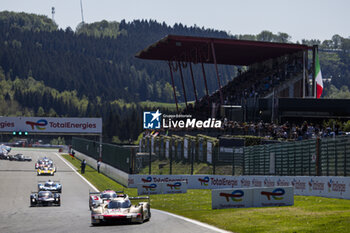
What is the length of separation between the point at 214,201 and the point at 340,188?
18.0 ft

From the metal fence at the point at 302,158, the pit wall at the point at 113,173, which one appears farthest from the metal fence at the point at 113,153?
the metal fence at the point at 302,158

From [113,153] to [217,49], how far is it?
2092 cm

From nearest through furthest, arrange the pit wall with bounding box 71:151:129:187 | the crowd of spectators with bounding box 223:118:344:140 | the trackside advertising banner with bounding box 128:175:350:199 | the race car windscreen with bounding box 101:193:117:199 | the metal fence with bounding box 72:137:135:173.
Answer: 1. the trackside advertising banner with bounding box 128:175:350:199
2. the race car windscreen with bounding box 101:193:117:199
3. the crowd of spectators with bounding box 223:118:344:140
4. the metal fence with bounding box 72:137:135:173
5. the pit wall with bounding box 71:151:129:187

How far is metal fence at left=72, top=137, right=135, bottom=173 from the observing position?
49125 millimetres

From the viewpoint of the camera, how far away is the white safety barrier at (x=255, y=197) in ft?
82.7

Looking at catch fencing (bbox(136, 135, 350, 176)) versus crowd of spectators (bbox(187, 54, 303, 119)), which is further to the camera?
crowd of spectators (bbox(187, 54, 303, 119))

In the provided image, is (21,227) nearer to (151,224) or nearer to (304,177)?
(151,224)

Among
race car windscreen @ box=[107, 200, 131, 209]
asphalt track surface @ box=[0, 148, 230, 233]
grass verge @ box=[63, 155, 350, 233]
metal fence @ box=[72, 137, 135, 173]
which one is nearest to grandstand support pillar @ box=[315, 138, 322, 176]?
grass verge @ box=[63, 155, 350, 233]

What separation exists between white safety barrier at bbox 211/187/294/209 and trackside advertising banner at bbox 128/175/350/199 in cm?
200

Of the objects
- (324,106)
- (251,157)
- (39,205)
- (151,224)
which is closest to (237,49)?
(324,106)

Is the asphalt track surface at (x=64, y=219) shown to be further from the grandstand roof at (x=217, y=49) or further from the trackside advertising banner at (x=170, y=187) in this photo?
the grandstand roof at (x=217, y=49)

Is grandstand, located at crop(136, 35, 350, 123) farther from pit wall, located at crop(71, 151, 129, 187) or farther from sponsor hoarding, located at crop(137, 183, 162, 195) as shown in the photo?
sponsor hoarding, located at crop(137, 183, 162, 195)

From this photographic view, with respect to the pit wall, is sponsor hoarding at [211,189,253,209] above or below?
above

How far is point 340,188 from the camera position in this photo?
2475 cm
